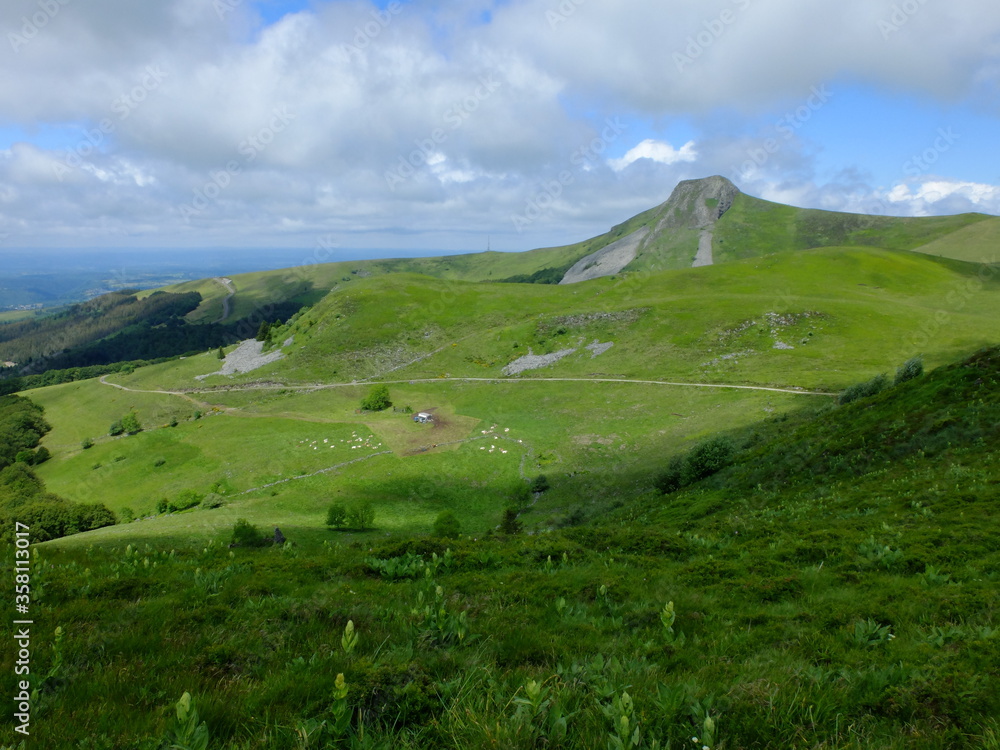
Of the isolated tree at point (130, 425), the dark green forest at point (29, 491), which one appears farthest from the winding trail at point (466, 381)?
the dark green forest at point (29, 491)

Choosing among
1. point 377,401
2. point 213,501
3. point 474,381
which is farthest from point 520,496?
point 474,381

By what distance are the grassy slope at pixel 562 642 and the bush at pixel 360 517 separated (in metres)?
27.7

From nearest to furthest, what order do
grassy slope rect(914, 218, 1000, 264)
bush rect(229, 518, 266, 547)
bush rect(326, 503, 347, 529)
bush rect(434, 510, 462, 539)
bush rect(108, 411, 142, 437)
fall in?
bush rect(229, 518, 266, 547) → bush rect(434, 510, 462, 539) → bush rect(326, 503, 347, 529) → bush rect(108, 411, 142, 437) → grassy slope rect(914, 218, 1000, 264)

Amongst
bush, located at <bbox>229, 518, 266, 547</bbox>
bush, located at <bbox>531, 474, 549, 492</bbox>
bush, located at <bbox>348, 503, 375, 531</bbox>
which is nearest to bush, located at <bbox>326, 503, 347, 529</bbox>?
bush, located at <bbox>348, 503, 375, 531</bbox>

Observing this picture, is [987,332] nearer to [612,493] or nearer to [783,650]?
[612,493]

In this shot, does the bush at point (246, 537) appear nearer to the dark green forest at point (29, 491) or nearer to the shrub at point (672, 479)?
the dark green forest at point (29, 491)

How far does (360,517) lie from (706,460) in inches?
1147

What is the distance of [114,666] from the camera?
17.3ft

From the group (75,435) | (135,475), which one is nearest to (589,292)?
(135,475)

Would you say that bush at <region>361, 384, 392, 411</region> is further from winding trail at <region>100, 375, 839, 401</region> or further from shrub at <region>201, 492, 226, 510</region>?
shrub at <region>201, 492, 226, 510</region>

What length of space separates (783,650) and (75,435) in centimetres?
13243

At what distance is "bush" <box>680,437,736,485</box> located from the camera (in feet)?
112

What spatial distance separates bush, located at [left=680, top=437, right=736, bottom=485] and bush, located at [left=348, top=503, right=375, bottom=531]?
26.7 metres

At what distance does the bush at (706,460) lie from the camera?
3409 cm
